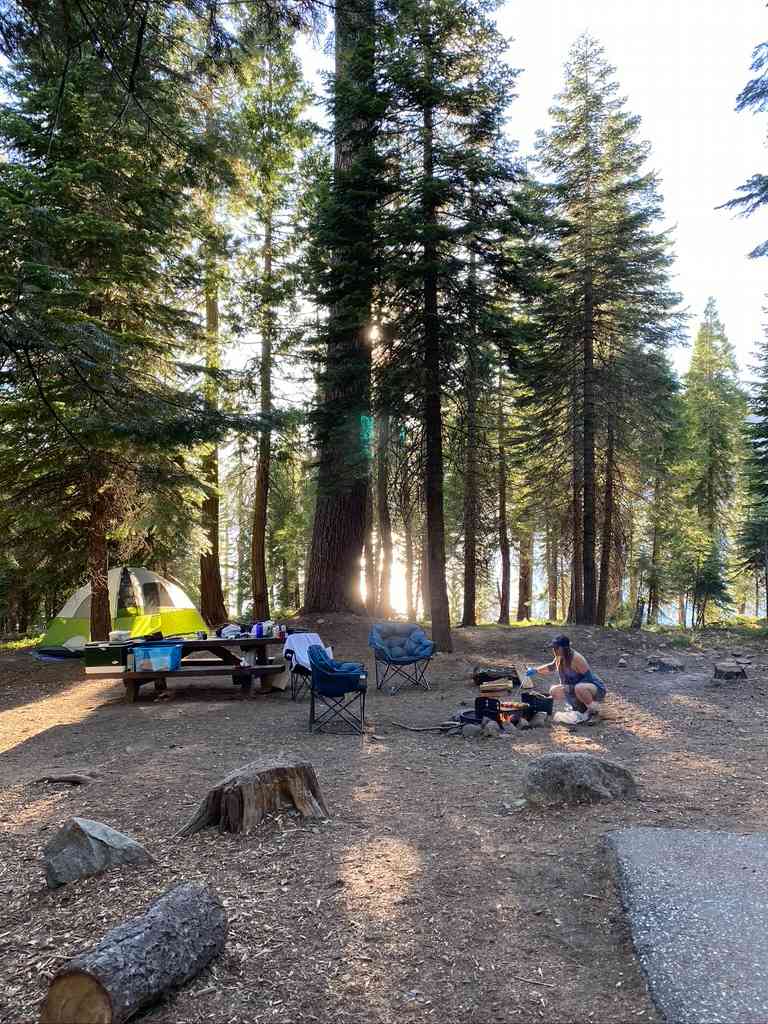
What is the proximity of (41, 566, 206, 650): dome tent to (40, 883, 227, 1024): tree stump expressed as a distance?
945 cm

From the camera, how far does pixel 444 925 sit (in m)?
2.88

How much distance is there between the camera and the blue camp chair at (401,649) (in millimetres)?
8820

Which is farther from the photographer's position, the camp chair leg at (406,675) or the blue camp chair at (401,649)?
the camp chair leg at (406,675)

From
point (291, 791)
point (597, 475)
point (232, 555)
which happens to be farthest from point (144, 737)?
point (232, 555)

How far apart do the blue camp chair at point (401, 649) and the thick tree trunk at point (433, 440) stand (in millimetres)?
1586

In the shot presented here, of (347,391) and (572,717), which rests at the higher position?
(347,391)

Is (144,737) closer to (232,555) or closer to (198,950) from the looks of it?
(198,950)

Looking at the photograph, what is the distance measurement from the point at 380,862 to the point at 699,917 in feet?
5.07

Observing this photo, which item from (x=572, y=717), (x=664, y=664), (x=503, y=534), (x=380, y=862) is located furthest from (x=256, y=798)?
(x=503, y=534)

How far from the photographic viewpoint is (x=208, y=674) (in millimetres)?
8508

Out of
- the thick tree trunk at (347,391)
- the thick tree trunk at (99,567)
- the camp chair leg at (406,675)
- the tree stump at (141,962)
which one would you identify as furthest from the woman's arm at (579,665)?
the thick tree trunk at (99,567)

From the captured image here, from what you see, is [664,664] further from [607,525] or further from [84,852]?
[84,852]

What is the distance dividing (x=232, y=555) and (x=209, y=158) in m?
33.2

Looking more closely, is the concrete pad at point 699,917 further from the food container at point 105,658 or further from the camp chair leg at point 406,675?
the food container at point 105,658
